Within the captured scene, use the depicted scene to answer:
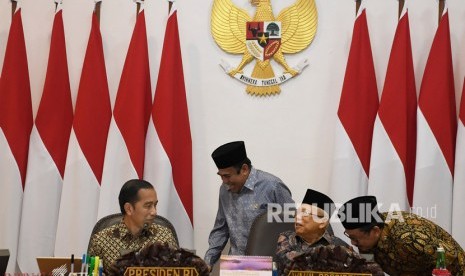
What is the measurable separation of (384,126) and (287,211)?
46.0 inches

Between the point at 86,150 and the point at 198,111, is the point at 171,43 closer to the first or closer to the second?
the point at 198,111

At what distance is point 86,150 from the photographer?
16.3 ft

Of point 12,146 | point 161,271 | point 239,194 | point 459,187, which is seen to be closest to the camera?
point 161,271

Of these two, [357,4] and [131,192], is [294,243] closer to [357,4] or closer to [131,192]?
[131,192]

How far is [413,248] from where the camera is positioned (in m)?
3.15

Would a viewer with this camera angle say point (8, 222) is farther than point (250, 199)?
Yes

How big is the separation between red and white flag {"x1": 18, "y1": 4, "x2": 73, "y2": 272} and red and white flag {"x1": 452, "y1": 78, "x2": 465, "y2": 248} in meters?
3.02

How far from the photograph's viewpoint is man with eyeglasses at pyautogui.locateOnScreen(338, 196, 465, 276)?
314 cm

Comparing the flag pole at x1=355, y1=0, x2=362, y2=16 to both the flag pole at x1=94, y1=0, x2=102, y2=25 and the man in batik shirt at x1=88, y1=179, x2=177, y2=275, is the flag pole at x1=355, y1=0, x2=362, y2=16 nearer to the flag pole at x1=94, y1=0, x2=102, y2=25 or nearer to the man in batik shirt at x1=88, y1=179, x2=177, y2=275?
the flag pole at x1=94, y1=0, x2=102, y2=25

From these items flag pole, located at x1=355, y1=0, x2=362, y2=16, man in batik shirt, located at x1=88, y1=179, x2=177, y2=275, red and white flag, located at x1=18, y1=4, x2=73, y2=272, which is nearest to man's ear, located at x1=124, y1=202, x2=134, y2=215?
man in batik shirt, located at x1=88, y1=179, x2=177, y2=275

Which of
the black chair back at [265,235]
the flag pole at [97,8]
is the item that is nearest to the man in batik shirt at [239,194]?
the black chair back at [265,235]

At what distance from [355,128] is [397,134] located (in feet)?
1.05

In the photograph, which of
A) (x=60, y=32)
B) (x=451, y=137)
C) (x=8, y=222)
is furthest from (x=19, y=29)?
(x=451, y=137)

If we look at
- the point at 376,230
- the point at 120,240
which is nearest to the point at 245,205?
the point at 120,240
